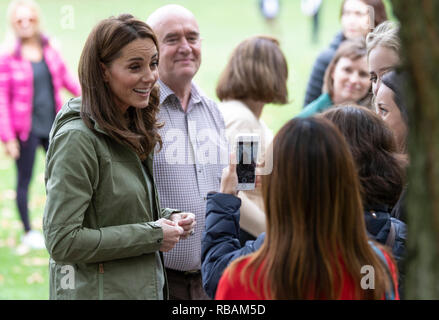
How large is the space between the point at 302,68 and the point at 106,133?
10.2 m

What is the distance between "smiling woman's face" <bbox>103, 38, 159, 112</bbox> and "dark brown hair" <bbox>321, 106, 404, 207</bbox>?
2.36ft

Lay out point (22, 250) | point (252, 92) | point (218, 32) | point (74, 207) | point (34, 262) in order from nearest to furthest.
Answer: point (74, 207) < point (252, 92) < point (34, 262) < point (22, 250) < point (218, 32)

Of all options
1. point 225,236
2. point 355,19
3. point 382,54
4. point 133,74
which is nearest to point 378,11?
point 355,19

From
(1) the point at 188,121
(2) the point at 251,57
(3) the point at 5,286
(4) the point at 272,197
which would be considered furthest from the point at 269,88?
(3) the point at 5,286

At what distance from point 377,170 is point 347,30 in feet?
10.8

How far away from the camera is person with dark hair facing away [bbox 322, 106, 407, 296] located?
2.43 meters

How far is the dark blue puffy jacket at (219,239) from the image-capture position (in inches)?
91.4

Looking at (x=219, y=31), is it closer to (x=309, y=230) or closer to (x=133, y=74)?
(x=133, y=74)

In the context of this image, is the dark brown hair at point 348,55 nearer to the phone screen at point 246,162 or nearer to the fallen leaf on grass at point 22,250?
the phone screen at point 246,162

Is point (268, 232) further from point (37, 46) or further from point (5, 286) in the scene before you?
point (37, 46)

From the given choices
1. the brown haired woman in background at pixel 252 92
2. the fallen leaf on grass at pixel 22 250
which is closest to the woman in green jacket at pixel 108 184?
the brown haired woman in background at pixel 252 92

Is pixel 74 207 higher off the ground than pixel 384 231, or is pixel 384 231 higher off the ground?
pixel 74 207

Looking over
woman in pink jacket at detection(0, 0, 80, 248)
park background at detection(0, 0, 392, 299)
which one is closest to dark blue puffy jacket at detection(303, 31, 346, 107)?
woman in pink jacket at detection(0, 0, 80, 248)

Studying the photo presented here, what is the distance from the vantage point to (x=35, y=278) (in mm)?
5555
